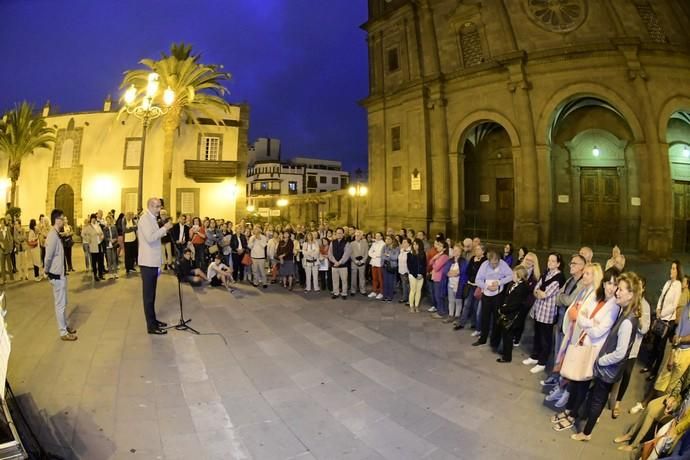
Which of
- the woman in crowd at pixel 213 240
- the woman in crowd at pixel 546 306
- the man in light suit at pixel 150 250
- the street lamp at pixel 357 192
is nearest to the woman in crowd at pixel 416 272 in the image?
the woman in crowd at pixel 546 306

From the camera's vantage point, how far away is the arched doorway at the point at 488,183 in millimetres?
20016

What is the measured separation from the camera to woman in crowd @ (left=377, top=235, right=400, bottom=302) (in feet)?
32.8

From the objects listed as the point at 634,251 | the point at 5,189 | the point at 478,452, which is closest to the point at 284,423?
the point at 478,452

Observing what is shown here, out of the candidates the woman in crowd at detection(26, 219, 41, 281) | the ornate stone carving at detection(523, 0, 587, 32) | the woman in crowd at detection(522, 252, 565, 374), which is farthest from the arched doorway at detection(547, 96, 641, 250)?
the woman in crowd at detection(26, 219, 41, 281)

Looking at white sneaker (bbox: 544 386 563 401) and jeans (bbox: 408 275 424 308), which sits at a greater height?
jeans (bbox: 408 275 424 308)

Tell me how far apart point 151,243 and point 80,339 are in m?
2.02

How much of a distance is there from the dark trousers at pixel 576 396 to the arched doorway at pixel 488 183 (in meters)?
16.1

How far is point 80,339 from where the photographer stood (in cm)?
646

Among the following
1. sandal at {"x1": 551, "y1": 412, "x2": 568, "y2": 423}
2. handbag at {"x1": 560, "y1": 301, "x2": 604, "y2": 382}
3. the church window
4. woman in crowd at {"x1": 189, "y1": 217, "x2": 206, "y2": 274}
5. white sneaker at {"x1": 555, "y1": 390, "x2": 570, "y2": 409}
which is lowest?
sandal at {"x1": 551, "y1": 412, "x2": 568, "y2": 423}

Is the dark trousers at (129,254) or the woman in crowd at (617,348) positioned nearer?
the woman in crowd at (617,348)

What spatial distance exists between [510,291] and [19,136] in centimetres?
3046

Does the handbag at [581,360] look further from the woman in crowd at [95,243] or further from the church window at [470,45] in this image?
the church window at [470,45]

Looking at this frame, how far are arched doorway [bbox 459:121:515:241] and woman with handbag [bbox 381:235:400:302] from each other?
11.1m

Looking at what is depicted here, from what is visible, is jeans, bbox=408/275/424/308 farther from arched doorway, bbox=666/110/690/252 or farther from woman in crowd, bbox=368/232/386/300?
arched doorway, bbox=666/110/690/252
